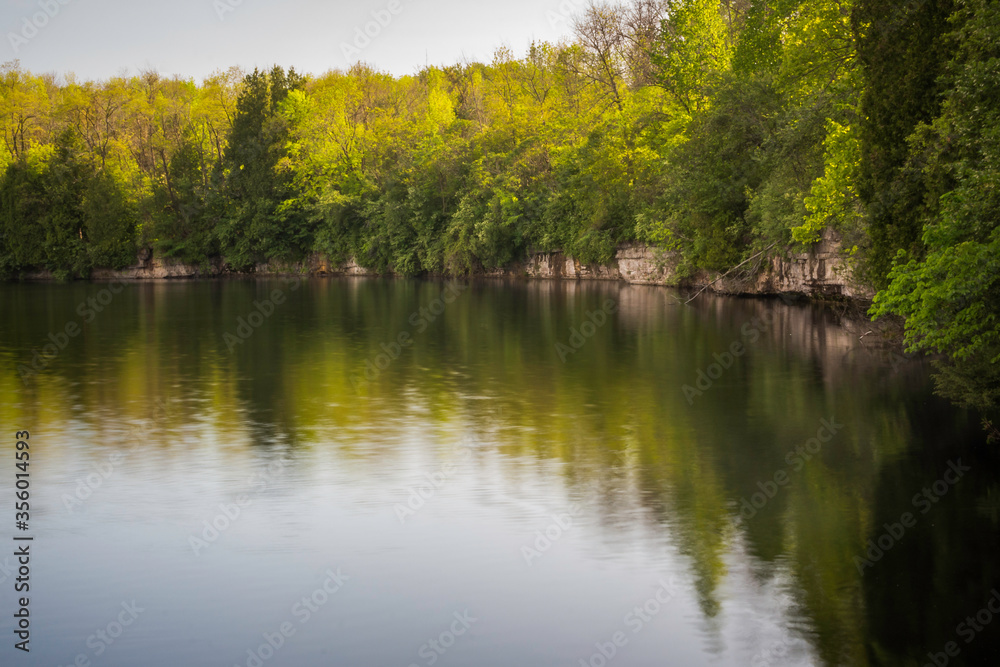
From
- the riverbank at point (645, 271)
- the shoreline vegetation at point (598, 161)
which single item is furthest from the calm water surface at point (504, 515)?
the riverbank at point (645, 271)

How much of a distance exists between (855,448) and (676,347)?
1277cm

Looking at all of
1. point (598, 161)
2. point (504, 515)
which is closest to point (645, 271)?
point (598, 161)

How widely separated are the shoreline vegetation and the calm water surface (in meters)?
3.26

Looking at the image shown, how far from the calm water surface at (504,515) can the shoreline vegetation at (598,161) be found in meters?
3.26

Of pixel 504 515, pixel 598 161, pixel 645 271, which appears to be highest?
pixel 598 161

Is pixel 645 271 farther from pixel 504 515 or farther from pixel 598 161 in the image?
pixel 504 515

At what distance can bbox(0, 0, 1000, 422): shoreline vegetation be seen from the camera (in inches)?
549

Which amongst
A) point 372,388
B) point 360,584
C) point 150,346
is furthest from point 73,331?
point 360,584

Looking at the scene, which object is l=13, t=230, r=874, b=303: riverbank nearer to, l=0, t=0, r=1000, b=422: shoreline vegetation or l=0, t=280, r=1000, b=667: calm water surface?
l=0, t=0, r=1000, b=422: shoreline vegetation

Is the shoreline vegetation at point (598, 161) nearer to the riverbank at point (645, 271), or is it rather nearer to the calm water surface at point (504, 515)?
the riverbank at point (645, 271)

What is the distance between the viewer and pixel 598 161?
6072 centimetres

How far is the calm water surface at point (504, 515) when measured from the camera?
769cm

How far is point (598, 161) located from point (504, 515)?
5218 centimetres

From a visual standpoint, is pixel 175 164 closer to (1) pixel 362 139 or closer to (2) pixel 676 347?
(1) pixel 362 139
